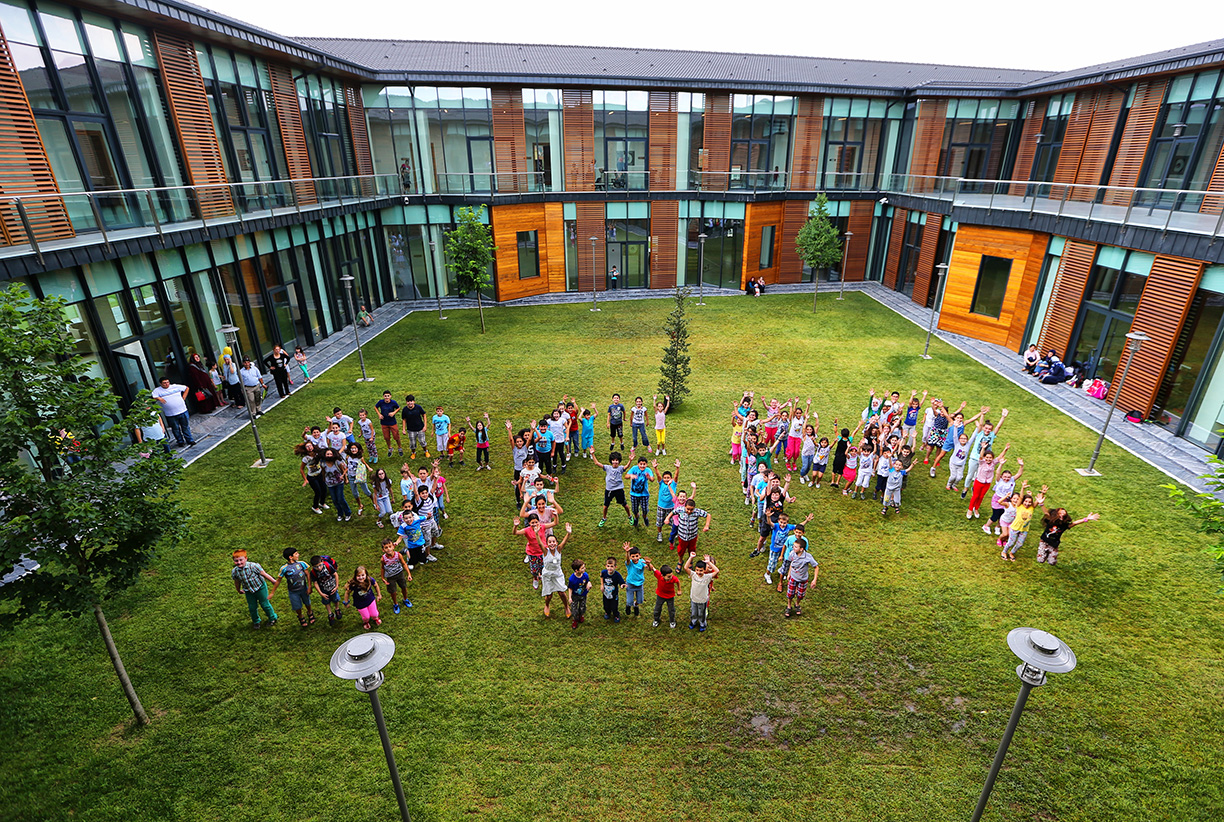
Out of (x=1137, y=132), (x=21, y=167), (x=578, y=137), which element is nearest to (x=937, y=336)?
(x=1137, y=132)

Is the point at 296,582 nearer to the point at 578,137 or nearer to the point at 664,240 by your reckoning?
the point at 578,137

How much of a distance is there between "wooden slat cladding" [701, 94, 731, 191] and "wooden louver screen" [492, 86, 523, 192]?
915 centimetres

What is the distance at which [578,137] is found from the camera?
96.1 ft

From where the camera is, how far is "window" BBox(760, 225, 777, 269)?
1264 inches

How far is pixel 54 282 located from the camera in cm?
1214

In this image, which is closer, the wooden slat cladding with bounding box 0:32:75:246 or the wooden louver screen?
the wooden slat cladding with bounding box 0:32:75:246

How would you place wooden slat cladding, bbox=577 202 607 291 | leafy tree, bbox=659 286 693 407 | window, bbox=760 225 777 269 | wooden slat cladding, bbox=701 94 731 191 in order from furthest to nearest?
window, bbox=760 225 777 269 < wooden slat cladding, bbox=577 202 607 291 < wooden slat cladding, bbox=701 94 731 191 < leafy tree, bbox=659 286 693 407

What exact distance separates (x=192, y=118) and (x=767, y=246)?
2569 centimetres

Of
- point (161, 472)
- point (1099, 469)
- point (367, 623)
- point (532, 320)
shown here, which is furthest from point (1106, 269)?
point (161, 472)

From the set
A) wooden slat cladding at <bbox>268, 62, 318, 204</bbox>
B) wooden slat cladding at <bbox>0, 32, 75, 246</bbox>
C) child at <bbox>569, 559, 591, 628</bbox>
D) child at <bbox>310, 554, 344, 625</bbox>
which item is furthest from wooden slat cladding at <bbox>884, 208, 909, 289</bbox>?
wooden slat cladding at <bbox>0, 32, 75, 246</bbox>

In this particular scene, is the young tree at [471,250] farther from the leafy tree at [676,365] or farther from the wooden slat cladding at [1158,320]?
the wooden slat cladding at [1158,320]

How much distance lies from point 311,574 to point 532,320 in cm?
1869

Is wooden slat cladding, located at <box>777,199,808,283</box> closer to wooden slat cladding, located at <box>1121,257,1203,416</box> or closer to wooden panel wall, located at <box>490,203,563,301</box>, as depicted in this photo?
wooden panel wall, located at <box>490,203,563,301</box>

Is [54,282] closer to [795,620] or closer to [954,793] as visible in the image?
[795,620]
